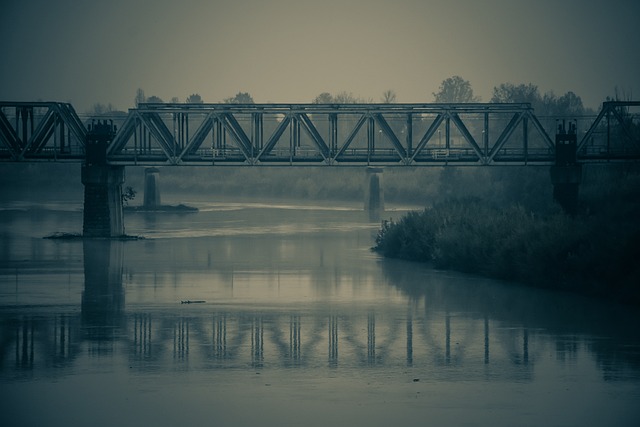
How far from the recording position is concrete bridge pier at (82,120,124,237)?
213 feet

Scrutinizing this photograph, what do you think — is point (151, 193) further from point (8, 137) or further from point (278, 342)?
point (278, 342)

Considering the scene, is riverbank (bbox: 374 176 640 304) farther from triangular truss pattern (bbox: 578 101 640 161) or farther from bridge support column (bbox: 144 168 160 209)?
bridge support column (bbox: 144 168 160 209)

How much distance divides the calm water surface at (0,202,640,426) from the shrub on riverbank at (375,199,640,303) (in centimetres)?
122

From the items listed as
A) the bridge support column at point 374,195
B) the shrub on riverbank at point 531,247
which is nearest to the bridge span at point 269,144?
the shrub on riverbank at point 531,247

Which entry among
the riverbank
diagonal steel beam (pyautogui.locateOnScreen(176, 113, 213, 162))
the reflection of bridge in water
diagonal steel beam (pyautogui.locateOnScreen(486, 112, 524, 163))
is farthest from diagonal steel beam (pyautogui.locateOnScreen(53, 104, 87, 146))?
the reflection of bridge in water

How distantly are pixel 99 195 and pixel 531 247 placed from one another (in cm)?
3019

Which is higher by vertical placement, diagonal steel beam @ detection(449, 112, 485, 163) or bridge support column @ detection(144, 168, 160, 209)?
diagonal steel beam @ detection(449, 112, 485, 163)

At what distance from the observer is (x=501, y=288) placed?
41.8 m

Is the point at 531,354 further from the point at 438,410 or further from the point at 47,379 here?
the point at 47,379

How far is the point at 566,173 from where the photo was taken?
63.3 m

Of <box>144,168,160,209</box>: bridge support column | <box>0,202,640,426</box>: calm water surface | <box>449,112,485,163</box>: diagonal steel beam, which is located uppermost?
<box>449,112,485,163</box>: diagonal steel beam

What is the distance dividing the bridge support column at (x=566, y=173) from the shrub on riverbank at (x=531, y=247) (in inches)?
277

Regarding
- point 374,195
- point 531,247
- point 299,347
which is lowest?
point 299,347

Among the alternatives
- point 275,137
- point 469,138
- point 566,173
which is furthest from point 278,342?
point 275,137
